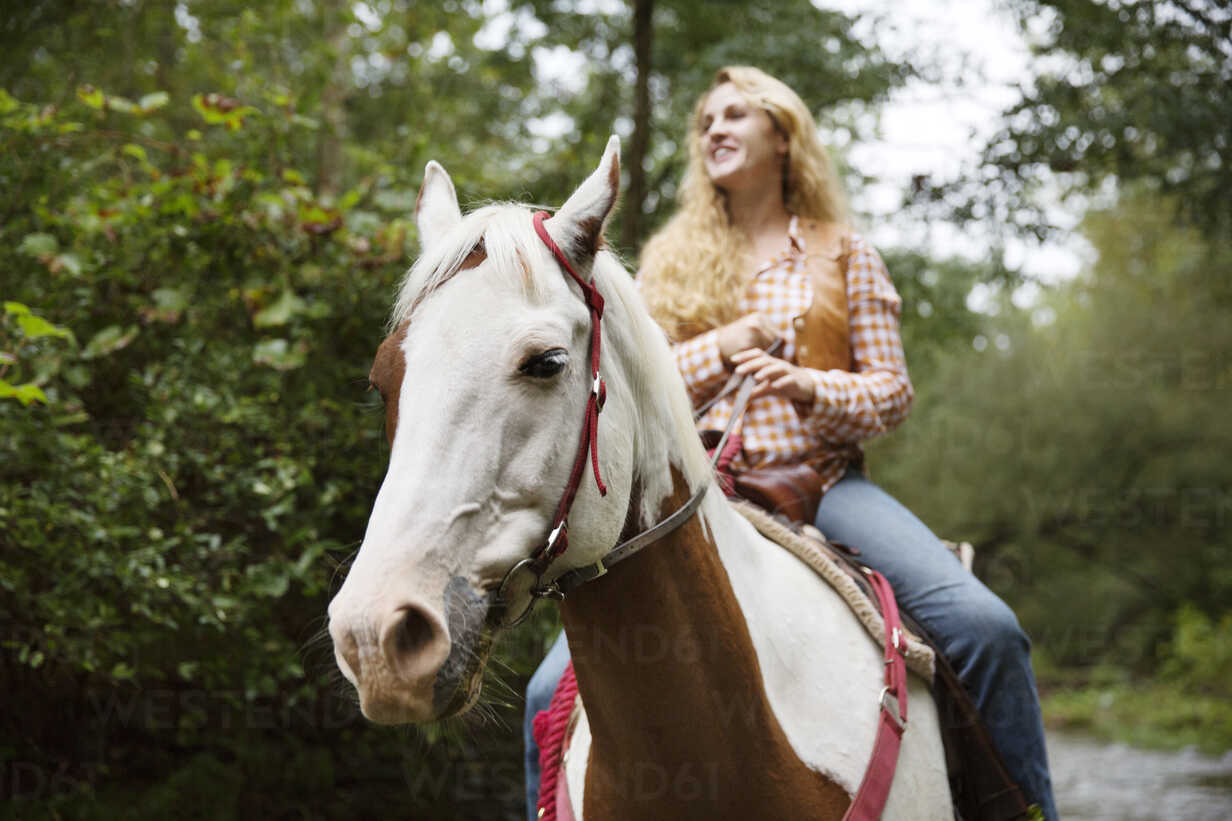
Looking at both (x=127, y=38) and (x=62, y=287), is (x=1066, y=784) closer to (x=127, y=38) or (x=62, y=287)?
(x=62, y=287)

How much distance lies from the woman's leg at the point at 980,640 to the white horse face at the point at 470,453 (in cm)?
116

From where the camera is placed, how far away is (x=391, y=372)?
1592 millimetres

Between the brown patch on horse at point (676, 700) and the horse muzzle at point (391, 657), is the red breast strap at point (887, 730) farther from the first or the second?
the horse muzzle at point (391, 657)

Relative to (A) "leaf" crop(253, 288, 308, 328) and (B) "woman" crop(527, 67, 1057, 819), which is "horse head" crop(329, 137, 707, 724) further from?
(A) "leaf" crop(253, 288, 308, 328)

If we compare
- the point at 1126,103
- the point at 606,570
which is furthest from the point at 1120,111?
the point at 606,570

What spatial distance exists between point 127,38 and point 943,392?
1517 centimetres

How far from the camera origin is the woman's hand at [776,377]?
96.3 inches

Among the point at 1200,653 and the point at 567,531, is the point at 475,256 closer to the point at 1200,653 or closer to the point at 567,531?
the point at 567,531

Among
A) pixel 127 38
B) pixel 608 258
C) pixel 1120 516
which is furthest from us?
pixel 1120 516

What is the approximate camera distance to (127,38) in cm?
697

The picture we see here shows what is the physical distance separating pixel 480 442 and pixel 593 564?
36 cm

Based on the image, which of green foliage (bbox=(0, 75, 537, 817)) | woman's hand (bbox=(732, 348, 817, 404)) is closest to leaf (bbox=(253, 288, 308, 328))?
green foliage (bbox=(0, 75, 537, 817))

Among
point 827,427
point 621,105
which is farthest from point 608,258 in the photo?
point 621,105

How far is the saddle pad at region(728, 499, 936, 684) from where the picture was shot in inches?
89.7
